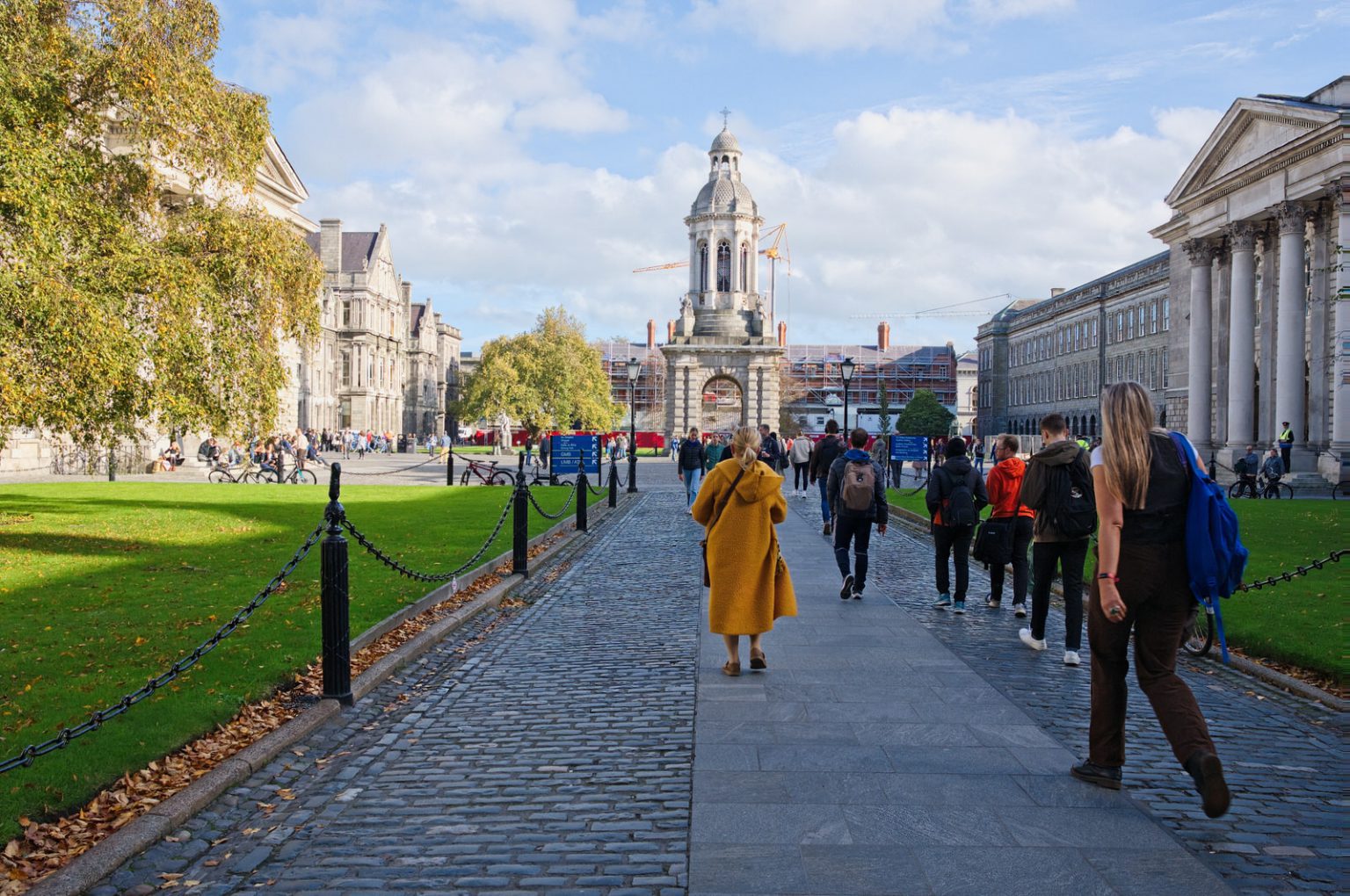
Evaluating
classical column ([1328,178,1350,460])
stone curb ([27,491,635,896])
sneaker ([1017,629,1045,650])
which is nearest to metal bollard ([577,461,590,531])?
stone curb ([27,491,635,896])

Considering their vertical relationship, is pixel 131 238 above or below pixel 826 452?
above

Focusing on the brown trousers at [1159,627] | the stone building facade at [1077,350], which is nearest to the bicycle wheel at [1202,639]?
the brown trousers at [1159,627]

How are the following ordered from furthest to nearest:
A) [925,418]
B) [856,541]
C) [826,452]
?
[925,418] < [826,452] < [856,541]

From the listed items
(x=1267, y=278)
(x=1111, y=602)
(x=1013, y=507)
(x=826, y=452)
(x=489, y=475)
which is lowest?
(x=489, y=475)

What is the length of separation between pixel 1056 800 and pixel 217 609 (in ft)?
25.3

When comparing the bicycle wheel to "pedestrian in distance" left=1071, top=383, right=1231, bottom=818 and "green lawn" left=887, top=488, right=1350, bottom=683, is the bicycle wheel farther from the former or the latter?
"pedestrian in distance" left=1071, top=383, right=1231, bottom=818

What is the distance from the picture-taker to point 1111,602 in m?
5.30

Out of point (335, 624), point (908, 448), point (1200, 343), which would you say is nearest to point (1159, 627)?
point (335, 624)

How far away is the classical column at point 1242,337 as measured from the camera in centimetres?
4459

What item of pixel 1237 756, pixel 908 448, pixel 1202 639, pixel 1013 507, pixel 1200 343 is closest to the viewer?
pixel 1237 756

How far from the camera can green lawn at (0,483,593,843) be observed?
6.18m

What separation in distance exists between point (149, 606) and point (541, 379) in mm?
62174

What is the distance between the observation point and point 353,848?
4.89 meters

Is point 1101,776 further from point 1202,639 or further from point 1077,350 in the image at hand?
point 1077,350
